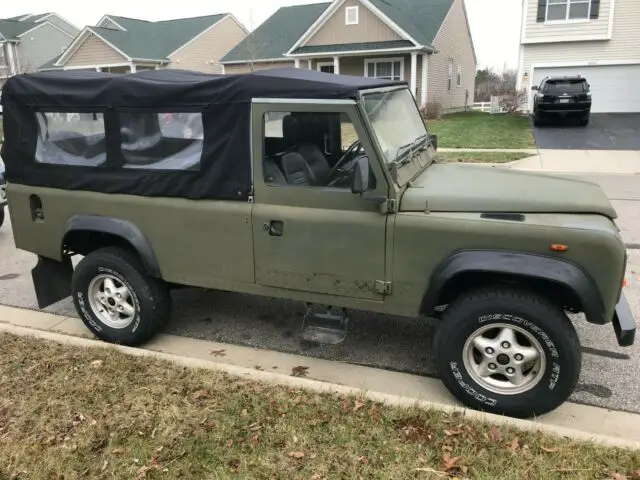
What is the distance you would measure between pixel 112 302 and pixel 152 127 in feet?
4.86

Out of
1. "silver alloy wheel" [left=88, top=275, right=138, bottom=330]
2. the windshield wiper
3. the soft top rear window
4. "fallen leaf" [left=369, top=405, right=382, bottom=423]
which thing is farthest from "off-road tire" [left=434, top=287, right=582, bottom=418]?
the soft top rear window

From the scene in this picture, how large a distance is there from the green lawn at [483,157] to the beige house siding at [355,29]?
13780mm

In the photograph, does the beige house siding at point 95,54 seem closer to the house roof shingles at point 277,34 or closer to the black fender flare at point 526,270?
the house roof shingles at point 277,34

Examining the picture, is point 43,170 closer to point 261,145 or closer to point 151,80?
point 151,80

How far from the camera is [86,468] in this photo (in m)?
3.03

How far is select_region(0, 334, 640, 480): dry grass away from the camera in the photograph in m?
2.95

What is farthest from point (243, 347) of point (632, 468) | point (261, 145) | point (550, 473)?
point (632, 468)

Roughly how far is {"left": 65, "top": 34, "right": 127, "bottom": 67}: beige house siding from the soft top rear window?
77.5 ft

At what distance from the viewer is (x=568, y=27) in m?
23.3

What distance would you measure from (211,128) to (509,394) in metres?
2.65

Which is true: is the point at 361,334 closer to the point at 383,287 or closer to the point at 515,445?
the point at 383,287

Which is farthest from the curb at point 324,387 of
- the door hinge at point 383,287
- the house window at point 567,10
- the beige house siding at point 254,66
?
the beige house siding at point 254,66

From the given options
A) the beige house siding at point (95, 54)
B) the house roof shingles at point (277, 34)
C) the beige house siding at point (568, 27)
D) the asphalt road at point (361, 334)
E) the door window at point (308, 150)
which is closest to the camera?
the door window at point (308, 150)

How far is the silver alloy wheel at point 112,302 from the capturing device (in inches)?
177
